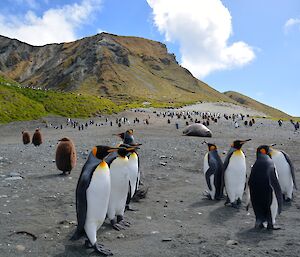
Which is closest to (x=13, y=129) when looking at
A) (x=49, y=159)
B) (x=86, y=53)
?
(x=49, y=159)

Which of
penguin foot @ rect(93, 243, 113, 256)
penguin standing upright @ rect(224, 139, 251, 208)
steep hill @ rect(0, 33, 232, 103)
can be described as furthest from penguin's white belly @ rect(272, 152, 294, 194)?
steep hill @ rect(0, 33, 232, 103)

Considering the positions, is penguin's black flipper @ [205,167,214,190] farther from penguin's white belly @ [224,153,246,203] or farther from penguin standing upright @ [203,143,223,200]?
penguin's white belly @ [224,153,246,203]

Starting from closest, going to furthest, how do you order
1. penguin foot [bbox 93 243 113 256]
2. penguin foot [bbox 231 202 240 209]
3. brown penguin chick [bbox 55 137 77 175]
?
penguin foot [bbox 93 243 113 256] < penguin foot [bbox 231 202 240 209] < brown penguin chick [bbox 55 137 77 175]

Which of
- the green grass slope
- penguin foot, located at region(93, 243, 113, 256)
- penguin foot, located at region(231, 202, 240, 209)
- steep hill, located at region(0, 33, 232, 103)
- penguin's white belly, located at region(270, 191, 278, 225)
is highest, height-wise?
steep hill, located at region(0, 33, 232, 103)

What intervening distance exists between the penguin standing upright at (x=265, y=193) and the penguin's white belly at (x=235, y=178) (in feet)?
4.81

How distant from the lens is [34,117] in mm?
41562

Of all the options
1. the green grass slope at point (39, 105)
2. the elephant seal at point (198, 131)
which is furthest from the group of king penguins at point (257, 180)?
the green grass slope at point (39, 105)

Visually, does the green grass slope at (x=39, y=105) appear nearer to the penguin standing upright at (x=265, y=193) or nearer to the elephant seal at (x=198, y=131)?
the elephant seal at (x=198, y=131)

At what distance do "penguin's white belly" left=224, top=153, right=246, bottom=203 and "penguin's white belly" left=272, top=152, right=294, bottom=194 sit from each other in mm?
917

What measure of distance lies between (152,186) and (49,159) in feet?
16.6

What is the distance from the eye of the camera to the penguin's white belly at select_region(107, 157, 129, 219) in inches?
243

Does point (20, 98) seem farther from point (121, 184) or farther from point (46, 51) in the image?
point (46, 51)

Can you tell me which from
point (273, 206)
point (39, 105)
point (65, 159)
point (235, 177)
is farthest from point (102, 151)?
point (39, 105)

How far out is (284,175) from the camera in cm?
812
